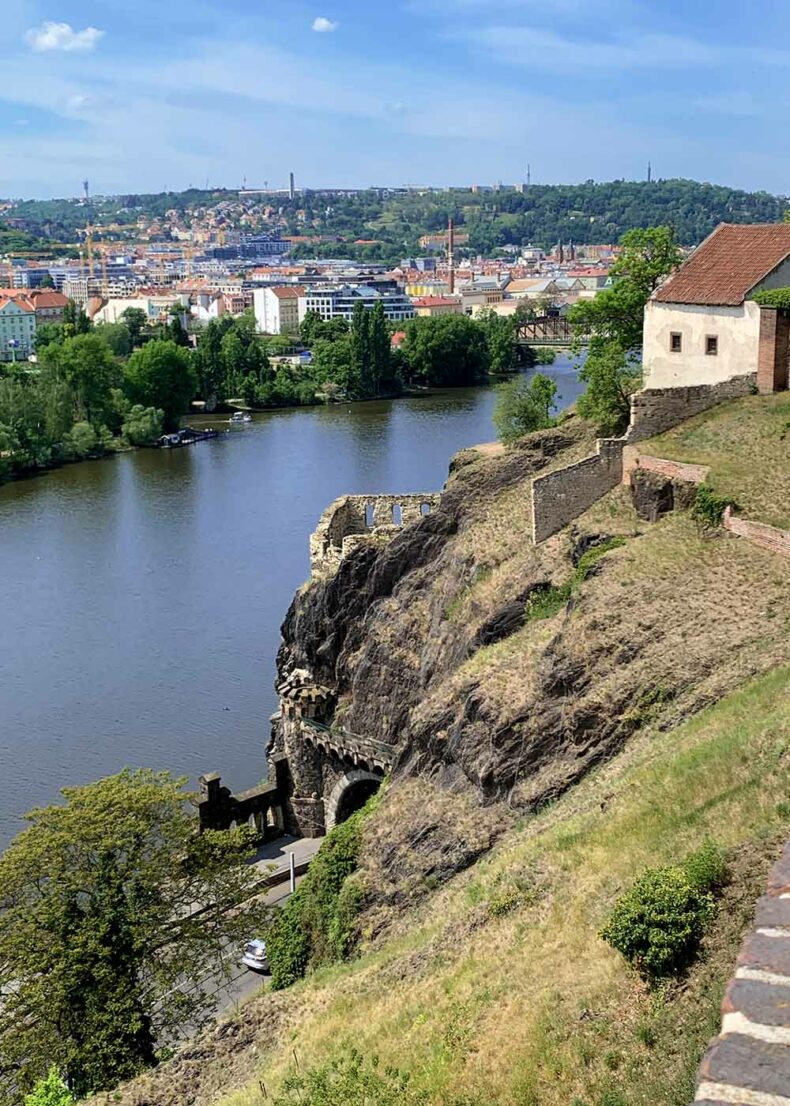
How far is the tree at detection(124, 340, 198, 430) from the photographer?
9694 centimetres

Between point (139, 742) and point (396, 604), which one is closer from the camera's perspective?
point (396, 604)

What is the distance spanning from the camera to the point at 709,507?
23172 millimetres

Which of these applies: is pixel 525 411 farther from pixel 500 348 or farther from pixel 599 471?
pixel 500 348

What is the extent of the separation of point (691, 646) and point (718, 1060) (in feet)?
41.7

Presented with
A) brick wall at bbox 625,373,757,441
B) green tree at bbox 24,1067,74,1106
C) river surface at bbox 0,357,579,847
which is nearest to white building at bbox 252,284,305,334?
river surface at bbox 0,357,579,847

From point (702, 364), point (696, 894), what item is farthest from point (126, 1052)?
point (702, 364)

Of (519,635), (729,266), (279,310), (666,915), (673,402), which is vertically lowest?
(519,635)

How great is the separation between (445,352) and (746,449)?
89.7 m

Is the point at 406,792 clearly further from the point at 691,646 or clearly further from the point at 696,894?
the point at 696,894

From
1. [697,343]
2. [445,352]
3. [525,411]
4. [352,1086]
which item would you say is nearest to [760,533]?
[697,343]

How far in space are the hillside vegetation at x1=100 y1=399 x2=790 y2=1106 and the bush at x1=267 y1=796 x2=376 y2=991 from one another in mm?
413

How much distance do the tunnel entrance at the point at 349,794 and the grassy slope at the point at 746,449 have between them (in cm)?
1230

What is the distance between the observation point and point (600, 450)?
2695cm

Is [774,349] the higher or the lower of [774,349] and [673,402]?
the higher
